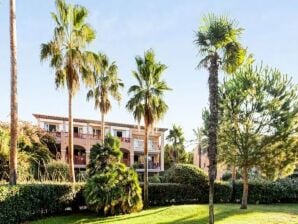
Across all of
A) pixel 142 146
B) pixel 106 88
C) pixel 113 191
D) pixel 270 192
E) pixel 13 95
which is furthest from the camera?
pixel 142 146

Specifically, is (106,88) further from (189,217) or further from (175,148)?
(175,148)

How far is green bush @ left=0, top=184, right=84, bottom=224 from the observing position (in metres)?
16.2

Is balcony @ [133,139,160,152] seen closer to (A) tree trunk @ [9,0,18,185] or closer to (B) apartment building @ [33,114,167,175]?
(B) apartment building @ [33,114,167,175]

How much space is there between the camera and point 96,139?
157 ft

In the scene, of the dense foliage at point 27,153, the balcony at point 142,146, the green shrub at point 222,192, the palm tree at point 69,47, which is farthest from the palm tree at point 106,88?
the balcony at point 142,146

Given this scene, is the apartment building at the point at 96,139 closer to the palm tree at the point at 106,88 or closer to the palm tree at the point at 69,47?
the palm tree at the point at 106,88

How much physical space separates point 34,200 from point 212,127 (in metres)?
8.51

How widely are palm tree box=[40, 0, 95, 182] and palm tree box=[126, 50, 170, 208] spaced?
3.19 metres

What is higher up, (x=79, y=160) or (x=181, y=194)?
(x=79, y=160)

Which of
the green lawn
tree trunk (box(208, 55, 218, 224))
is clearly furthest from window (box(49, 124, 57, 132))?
tree trunk (box(208, 55, 218, 224))

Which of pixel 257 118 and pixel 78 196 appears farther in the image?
pixel 257 118

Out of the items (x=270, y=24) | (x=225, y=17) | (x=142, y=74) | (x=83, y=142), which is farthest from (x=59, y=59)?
(x=83, y=142)

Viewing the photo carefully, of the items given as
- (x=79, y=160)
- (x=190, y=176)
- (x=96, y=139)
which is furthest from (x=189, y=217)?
(x=96, y=139)

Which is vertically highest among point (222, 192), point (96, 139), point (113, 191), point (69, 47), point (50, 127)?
point (69, 47)
